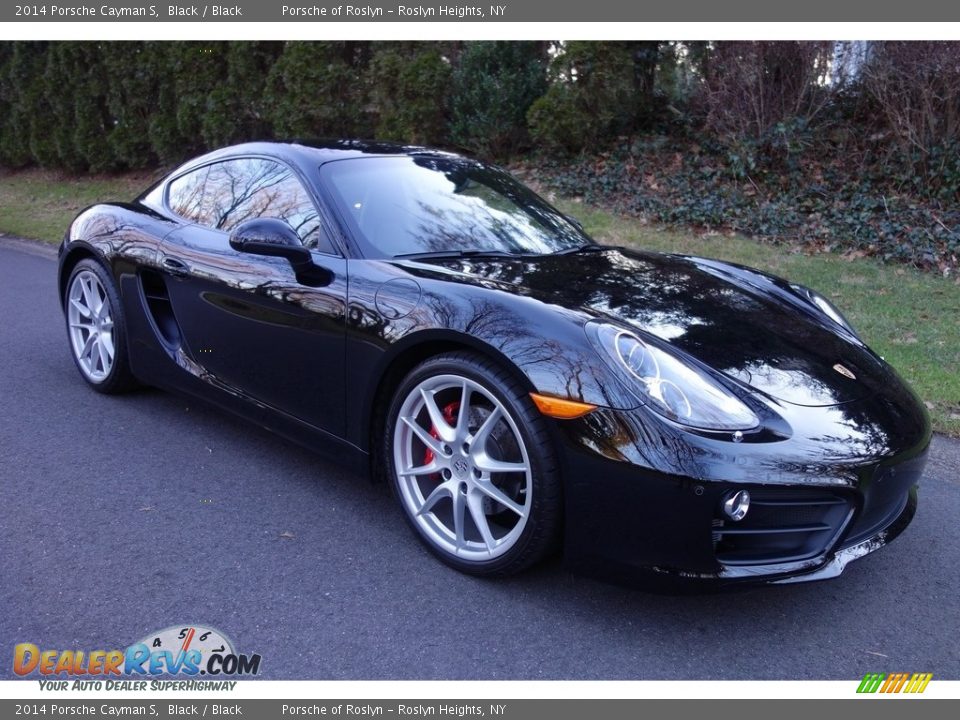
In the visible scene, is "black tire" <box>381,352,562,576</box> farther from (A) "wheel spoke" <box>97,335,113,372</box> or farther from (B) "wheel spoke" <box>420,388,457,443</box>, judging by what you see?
(A) "wheel spoke" <box>97,335,113,372</box>

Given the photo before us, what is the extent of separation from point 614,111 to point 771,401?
857cm

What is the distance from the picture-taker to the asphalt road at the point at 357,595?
254 cm

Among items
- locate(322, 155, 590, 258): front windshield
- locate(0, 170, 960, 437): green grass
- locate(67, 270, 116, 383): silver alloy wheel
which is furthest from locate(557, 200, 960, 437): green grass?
locate(67, 270, 116, 383): silver alloy wheel

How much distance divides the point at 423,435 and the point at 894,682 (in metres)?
1.62

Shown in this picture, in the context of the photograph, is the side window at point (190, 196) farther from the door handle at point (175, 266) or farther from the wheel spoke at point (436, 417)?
the wheel spoke at point (436, 417)

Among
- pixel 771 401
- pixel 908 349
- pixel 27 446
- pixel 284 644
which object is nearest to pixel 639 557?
pixel 771 401

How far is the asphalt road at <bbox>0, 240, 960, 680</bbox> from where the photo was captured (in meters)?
2.54

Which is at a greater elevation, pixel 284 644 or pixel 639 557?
pixel 639 557

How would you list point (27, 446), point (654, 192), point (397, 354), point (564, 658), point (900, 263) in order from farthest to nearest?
point (654, 192), point (900, 263), point (27, 446), point (397, 354), point (564, 658)

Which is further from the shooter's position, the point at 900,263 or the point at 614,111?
the point at 614,111

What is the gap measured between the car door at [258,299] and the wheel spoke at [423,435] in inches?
13.6

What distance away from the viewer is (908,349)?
18.6 feet

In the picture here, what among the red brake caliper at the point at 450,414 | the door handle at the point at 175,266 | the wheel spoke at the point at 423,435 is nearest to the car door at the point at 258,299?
the door handle at the point at 175,266

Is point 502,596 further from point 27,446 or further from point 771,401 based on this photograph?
point 27,446
